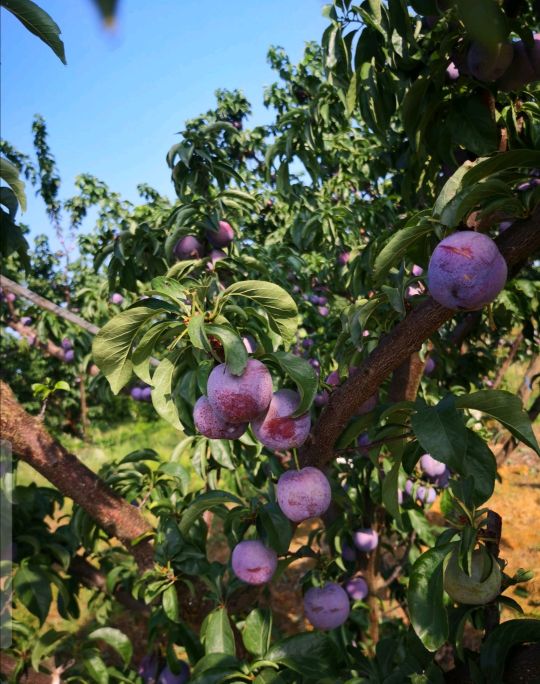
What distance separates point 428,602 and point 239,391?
40 centimetres

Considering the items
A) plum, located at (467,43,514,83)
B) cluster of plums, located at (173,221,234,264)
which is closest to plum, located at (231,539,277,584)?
cluster of plums, located at (173,221,234,264)

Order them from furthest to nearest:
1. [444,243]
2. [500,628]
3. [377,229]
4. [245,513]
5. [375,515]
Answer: [377,229]
[375,515]
[245,513]
[500,628]
[444,243]

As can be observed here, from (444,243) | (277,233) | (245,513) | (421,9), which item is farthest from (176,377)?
(277,233)

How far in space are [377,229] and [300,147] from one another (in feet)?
2.91

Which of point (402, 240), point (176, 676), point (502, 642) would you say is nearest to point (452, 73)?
point (402, 240)

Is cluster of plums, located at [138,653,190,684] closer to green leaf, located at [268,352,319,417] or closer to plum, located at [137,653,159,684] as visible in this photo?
plum, located at [137,653,159,684]

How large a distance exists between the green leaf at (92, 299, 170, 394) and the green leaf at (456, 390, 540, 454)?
1.55 feet

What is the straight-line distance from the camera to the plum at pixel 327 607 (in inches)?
57.7

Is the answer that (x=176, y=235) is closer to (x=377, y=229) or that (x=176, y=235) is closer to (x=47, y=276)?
(x=377, y=229)

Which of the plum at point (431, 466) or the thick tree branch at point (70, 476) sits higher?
the thick tree branch at point (70, 476)

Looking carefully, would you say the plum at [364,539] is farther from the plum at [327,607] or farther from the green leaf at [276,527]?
the green leaf at [276,527]

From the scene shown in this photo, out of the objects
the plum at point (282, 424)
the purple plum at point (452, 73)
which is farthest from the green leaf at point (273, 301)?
the purple plum at point (452, 73)

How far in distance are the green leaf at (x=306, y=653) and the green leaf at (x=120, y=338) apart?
619 millimetres

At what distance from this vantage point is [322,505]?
915 mm
